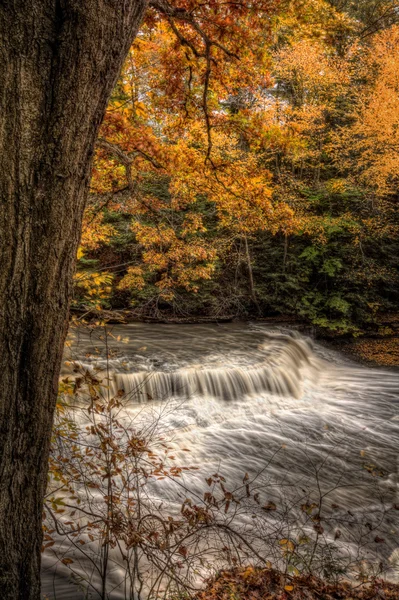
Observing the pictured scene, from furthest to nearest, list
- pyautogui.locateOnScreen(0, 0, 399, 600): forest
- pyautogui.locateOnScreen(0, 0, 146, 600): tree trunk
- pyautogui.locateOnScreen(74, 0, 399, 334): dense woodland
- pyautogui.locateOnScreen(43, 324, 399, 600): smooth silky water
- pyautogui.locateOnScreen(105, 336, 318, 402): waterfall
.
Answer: pyautogui.locateOnScreen(74, 0, 399, 334): dense woodland, pyautogui.locateOnScreen(105, 336, 318, 402): waterfall, pyautogui.locateOnScreen(43, 324, 399, 600): smooth silky water, pyautogui.locateOnScreen(0, 0, 399, 600): forest, pyautogui.locateOnScreen(0, 0, 146, 600): tree trunk

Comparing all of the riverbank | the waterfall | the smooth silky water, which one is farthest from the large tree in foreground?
the waterfall

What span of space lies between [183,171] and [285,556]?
4.58 metres

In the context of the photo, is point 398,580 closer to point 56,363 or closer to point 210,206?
point 56,363

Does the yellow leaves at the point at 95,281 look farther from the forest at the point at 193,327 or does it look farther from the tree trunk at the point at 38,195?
the tree trunk at the point at 38,195

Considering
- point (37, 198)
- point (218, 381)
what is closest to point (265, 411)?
point (218, 381)

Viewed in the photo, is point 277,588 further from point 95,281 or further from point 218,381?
point 218,381

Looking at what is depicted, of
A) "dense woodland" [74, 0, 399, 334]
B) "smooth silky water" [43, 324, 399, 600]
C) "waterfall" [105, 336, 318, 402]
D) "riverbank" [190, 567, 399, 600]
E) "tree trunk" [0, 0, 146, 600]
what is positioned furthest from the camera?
"dense woodland" [74, 0, 399, 334]

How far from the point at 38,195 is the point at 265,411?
7.15 metres

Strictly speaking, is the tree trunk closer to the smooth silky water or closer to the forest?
the forest

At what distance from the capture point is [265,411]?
776 centimetres

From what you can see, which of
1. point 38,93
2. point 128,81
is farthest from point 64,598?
point 128,81

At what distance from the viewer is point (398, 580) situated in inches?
142

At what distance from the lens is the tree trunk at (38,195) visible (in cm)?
124

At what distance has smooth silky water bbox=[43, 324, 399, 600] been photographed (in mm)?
5258
